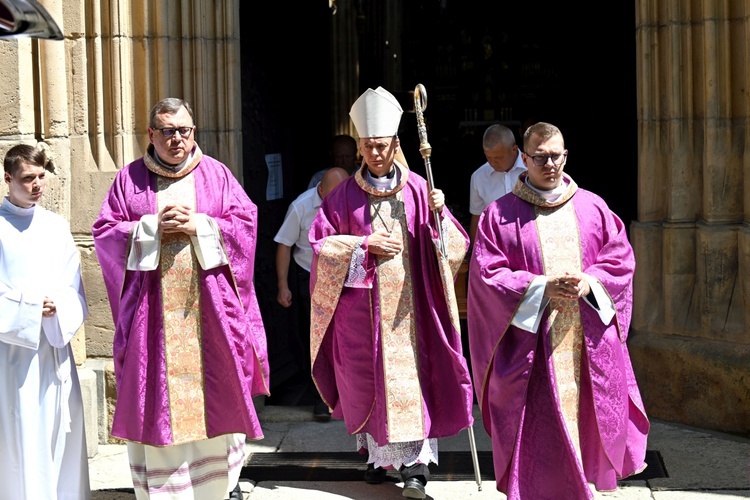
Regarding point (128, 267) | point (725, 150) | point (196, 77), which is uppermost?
point (196, 77)

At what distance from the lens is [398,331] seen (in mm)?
6660

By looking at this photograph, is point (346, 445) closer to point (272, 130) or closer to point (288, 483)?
point (288, 483)

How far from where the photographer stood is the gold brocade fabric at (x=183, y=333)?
6.34m

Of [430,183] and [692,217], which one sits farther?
[692,217]

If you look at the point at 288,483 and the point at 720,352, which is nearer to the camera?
the point at 288,483

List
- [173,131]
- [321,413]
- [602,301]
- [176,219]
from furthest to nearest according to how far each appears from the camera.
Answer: [321,413] → [173,131] → [176,219] → [602,301]

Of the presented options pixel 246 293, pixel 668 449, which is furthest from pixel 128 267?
pixel 668 449

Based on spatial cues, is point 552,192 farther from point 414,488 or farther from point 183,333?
point 183,333

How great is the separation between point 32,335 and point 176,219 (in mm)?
811

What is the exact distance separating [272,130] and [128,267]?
3.33m

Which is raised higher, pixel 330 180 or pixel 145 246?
pixel 330 180

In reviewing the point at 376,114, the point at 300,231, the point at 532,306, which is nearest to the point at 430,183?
the point at 376,114

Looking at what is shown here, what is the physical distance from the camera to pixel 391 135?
21.9 feet

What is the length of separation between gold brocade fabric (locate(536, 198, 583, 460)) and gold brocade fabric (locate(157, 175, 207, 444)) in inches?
63.4
